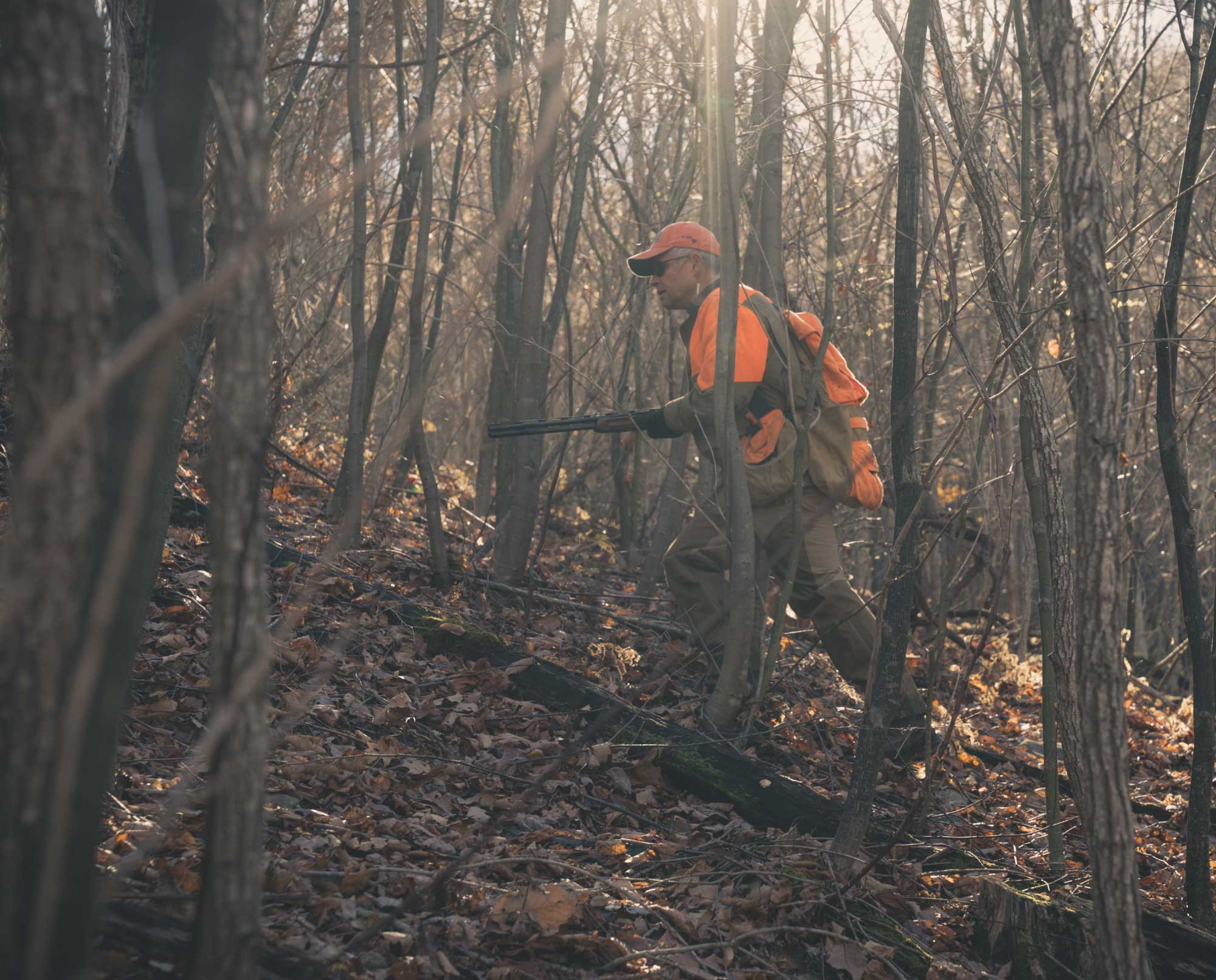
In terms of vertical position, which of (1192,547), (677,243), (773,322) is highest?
(677,243)

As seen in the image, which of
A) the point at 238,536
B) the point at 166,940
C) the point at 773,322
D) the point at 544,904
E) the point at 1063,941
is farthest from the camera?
the point at 773,322

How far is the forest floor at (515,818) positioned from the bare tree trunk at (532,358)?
29 centimetres

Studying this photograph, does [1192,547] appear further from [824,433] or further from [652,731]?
[652,731]

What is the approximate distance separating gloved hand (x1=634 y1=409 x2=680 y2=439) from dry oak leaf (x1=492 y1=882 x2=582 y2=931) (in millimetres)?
2792

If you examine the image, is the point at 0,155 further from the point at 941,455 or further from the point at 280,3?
the point at 280,3

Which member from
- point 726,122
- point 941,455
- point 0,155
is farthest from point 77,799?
point 726,122

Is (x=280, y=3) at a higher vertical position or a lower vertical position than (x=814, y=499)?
higher

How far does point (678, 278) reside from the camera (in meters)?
4.88

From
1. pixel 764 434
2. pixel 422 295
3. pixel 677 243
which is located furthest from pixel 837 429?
pixel 422 295

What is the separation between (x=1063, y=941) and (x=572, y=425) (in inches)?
127

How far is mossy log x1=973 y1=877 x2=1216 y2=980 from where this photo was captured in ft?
8.82

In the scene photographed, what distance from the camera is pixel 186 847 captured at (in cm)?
240

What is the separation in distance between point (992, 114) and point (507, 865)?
12.2 feet

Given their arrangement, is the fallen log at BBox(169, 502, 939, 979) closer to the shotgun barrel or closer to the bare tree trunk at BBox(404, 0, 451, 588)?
the bare tree trunk at BBox(404, 0, 451, 588)
